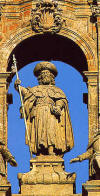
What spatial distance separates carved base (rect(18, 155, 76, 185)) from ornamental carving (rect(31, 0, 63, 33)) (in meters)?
3.72

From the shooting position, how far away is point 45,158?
113 ft

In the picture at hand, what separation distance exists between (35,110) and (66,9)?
3032 millimetres

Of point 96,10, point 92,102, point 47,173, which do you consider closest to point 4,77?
point 92,102

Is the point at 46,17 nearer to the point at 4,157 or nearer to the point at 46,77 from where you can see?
the point at 46,77

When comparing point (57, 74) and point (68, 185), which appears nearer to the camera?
point (68, 185)

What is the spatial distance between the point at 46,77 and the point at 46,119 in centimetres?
127

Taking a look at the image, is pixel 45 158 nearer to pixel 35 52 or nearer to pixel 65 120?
pixel 65 120

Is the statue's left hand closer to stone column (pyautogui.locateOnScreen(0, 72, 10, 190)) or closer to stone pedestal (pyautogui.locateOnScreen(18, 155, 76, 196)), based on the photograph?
stone column (pyautogui.locateOnScreen(0, 72, 10, 190))

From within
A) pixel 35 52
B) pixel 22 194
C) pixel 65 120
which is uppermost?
pixel 35 52

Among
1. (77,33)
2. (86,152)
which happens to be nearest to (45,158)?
(86,152)

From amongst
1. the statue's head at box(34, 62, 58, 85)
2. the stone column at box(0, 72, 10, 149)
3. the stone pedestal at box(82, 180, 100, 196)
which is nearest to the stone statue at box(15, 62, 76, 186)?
the statue's head at box(34, 62, 58, 85)

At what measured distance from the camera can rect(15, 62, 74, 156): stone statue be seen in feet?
114

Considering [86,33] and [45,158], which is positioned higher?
[86,33]

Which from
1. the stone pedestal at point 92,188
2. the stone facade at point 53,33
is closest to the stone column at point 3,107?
the stone facade at point 53,33
